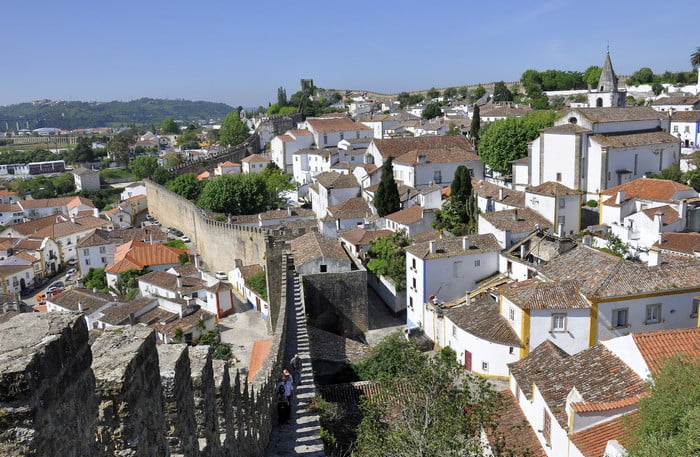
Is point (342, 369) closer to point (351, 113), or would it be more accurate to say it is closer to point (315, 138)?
point (315, 138)

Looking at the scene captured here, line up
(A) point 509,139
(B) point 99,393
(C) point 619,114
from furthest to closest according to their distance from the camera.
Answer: (A) point 509,139
(C) point 619,114
(B) point 99,393

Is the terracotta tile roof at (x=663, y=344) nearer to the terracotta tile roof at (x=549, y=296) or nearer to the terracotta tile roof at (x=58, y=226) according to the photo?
the terracotta tile roof at (x=549, y=296)

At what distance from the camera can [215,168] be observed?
63.3 metres

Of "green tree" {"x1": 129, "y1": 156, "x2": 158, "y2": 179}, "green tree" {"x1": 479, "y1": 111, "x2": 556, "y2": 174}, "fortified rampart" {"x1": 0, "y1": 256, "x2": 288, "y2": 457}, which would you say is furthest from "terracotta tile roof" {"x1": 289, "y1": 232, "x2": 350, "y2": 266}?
"green tree" {"x1": 129, "y1": 156, "x2": 158, "y2": 179}

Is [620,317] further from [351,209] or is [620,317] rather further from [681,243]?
[351,209]

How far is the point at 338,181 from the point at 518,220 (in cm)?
1633

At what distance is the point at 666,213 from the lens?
882 inches

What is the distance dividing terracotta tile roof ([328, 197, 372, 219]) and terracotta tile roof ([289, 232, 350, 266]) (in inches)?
235

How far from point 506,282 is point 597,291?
18.1ft

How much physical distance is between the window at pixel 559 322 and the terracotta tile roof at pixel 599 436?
5.82 m

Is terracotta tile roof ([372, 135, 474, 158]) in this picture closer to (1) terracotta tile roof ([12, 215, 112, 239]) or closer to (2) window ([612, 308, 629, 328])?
(2) window ([612, 308, 629, 328])

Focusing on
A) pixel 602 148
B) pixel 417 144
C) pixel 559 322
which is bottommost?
pixel 559 322

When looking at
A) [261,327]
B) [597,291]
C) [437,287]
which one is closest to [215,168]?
[261,327]

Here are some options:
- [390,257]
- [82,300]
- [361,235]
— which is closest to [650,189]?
[390,257]
